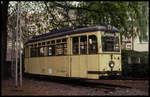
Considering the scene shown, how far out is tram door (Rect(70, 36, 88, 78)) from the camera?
51.5ft

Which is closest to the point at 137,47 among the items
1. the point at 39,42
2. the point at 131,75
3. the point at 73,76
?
the point at 131,75

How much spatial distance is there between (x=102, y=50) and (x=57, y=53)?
3372 mm

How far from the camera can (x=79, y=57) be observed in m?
16.0

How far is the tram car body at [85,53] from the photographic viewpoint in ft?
50.0

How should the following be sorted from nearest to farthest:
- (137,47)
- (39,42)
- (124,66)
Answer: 1. (39,42)
2. (124,66)
3. (137,47)

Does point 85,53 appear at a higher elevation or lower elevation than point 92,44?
lower

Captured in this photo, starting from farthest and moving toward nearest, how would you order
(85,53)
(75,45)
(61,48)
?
(61,48) → (75,45) → (85,53)

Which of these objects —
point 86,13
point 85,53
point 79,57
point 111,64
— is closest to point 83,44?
point 85,53

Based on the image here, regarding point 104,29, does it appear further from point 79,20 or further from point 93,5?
point 79,20

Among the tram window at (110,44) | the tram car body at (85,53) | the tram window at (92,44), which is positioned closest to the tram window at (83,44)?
the tram car body at (85,53)

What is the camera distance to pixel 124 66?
21.9 meters

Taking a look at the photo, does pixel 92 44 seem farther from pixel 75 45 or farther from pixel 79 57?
pixel 75 45

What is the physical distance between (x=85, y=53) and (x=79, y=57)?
44 centimetres

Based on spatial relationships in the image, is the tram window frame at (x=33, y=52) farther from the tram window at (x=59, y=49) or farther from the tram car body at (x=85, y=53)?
the tram window at (x=59, y=49)
